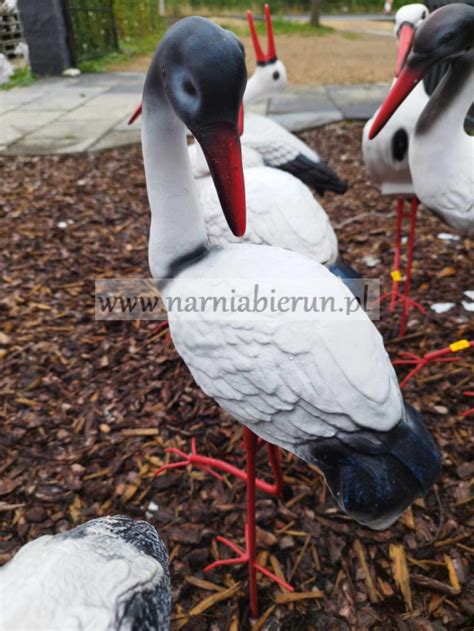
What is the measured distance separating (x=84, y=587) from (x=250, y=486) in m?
0.69

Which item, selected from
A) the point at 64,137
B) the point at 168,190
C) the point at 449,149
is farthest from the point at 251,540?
the point at 64,137

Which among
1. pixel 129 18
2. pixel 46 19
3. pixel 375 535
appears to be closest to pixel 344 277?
pixel 375 535

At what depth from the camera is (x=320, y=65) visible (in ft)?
30.2

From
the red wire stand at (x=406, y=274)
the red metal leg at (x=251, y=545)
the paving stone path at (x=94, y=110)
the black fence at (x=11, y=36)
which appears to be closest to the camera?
the red metal leg at (x=251, y=545)

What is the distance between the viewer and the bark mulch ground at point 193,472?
56.0 inches

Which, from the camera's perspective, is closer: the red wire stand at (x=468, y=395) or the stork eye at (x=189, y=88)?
the stork eye at (x=189, y=88)

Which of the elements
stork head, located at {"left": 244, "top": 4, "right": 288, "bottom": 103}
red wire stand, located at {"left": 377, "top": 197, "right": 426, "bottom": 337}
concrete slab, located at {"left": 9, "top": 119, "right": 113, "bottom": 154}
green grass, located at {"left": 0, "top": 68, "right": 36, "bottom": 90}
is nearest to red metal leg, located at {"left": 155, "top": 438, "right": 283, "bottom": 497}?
red wire stand, located at {"left": 377, "top": 197, "right": 426, "bottom": 337}

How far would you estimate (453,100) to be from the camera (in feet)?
5.44

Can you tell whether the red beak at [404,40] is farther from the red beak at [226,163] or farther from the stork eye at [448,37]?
the red beak at [226,163]

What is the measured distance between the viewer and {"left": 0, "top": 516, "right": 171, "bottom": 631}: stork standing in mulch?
0.68 meters

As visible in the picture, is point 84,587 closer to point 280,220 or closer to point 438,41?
point 280,220

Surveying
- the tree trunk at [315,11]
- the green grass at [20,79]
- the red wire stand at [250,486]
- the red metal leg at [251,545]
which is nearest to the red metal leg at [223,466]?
the red wire stand at [250,486]

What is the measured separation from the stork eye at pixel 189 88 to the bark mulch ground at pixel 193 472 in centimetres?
128

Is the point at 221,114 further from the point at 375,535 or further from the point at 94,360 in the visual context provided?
the point at 94,360
